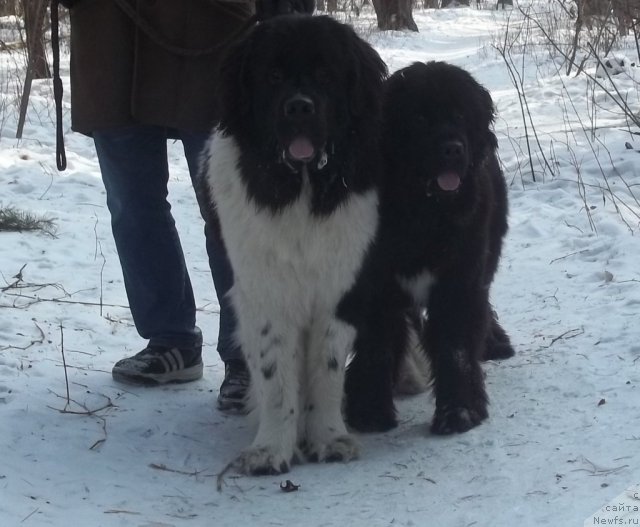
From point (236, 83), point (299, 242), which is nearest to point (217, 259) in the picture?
point (299, 242)

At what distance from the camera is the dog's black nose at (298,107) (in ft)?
9.31

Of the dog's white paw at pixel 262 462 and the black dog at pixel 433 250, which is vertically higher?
the black dog at pixel 433 250

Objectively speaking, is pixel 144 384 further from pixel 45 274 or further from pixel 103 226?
pixel 103 226

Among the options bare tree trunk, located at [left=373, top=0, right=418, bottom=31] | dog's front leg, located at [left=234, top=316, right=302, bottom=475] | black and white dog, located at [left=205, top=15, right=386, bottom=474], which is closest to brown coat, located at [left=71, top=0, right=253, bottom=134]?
black and white dog, located at [left=205, top=15, right=386, bottom=474]

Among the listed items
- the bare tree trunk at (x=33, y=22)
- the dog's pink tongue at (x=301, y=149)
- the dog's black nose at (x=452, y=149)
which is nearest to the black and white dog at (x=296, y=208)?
the dog's pink tongue at (x=301, y=149)

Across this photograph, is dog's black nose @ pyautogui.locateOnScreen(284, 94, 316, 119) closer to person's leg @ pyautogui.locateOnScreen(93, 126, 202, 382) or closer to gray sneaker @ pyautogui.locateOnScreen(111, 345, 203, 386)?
person's leg @ pyautogui.locateOnScreen(93, 126, 202, 382)

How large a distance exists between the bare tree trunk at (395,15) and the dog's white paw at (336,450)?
17.4m

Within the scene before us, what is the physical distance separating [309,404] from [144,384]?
0.89 m

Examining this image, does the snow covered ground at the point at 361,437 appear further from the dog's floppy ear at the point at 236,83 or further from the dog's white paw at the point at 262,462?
the dog's floppy ear at the point at 236,83

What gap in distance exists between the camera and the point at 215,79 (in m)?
3.50

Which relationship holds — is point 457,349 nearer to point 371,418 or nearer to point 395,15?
point 371,418

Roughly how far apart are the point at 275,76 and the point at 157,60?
0.75 meters

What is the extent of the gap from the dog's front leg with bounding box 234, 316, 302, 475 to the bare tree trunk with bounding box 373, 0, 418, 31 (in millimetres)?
17351

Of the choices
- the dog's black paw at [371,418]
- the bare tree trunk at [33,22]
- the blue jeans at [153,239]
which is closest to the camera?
the dog's black paw at [371,418]
